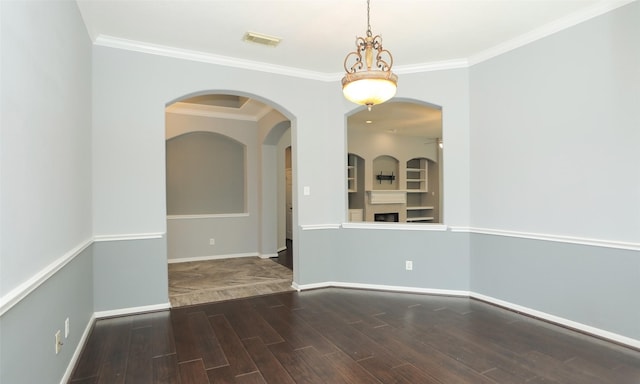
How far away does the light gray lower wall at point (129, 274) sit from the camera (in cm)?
342

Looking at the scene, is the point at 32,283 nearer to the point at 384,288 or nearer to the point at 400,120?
the point at 384,288

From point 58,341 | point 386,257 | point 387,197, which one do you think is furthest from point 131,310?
point 387,197

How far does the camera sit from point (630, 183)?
2801 mm

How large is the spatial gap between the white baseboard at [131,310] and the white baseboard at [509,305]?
1552 millimetres

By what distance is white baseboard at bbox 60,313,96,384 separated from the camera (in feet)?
7.56

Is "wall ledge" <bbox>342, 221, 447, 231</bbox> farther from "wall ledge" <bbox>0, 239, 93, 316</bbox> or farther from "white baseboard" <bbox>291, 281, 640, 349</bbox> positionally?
"wall ledge" <bbox>0, 239, 93, 316</bbox>

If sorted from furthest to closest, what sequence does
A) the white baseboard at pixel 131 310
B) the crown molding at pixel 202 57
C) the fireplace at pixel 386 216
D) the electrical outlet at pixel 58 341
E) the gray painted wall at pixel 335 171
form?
1. the fireplace at pixel 386 216
2. the crown molding at pixel 202 57
3. the white baseboard at pixel 131 310
4. the electrical outlet at pixel 58 341
5. the gray painted wall at pixel 335 171

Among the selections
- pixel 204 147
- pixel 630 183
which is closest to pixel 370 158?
pixel 204 147

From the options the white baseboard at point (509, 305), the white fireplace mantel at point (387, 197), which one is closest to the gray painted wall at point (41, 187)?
the white baseboard at point (509, 305)

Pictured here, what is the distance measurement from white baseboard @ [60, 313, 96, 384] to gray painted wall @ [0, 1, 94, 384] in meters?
0.06

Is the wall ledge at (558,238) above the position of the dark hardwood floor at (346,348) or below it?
above

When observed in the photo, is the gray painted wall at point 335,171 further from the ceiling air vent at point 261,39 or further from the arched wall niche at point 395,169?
the arched wall niche at point 395,169

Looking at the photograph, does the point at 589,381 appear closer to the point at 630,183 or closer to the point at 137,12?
the point at 630,183

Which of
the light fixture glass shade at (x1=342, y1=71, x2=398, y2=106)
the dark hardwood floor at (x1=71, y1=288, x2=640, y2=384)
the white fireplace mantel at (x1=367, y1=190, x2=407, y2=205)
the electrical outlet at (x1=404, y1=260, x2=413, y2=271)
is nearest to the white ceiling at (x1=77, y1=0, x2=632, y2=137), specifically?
the light fixture glass shade at (x1=342, y1=71, x2=398, y2=106)
